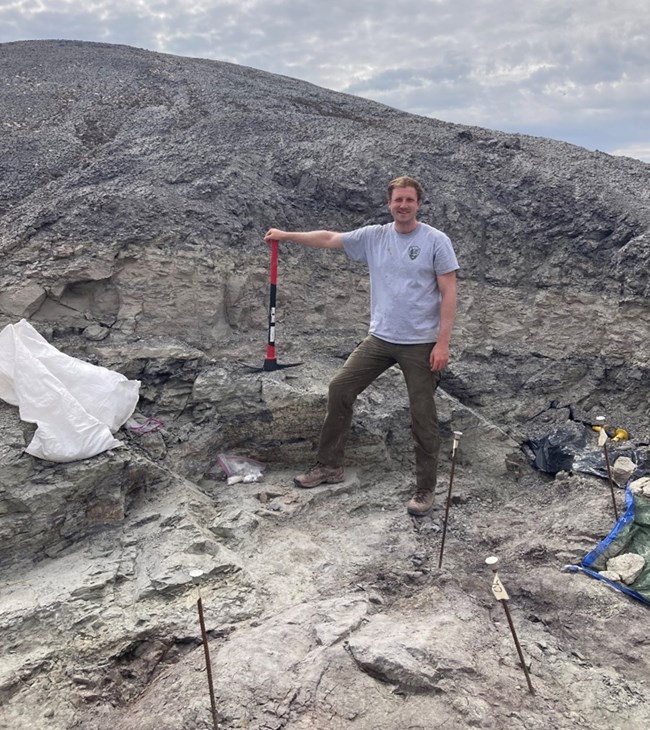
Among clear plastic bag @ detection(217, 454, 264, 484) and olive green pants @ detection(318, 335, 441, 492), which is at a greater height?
olive green pants @ detection(318, 335, 441, 492)

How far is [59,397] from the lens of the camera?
14.8 feet

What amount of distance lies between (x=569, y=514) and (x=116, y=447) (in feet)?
11.6

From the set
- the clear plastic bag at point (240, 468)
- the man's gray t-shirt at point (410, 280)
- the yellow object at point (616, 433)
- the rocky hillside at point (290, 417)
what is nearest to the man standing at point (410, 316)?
the man's gray t-shirt at point (410, 280)

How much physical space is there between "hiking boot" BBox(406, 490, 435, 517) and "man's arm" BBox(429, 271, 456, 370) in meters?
1.11

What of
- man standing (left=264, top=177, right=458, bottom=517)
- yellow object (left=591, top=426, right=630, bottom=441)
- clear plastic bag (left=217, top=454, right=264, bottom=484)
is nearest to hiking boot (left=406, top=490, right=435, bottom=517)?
man standing (left=264, top=177, right=458, bottom=517)

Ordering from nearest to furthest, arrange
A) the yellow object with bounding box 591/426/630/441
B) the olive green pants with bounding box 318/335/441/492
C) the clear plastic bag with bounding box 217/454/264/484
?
the olive green pants with bounding box 318/335/441/492, the clear plastic bag with bounding box 217/454/264/484, the yellow object with bounding box 591/426/630/441

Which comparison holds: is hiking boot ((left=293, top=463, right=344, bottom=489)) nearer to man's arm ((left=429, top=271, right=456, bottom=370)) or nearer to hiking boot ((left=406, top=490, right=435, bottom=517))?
hiking boot ((left=406, top=490, right=435, bottom=517))

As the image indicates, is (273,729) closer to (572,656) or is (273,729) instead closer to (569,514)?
(572,656)

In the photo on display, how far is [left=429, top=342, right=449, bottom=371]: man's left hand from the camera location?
14.6ft

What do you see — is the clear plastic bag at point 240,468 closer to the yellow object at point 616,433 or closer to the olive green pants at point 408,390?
the olive green pants at point 408,390

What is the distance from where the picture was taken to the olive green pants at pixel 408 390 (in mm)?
4641

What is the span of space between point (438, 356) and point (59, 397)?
2.84 metres

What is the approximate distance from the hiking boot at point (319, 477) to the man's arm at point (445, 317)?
138 centimetres

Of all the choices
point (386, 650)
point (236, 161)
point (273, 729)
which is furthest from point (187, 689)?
point (236, 161)
